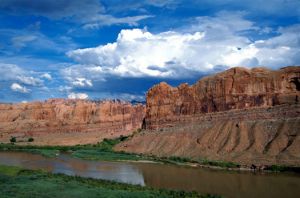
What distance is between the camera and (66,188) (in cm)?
3681

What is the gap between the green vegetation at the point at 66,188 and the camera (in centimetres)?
3344

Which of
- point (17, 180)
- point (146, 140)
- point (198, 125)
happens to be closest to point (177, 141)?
point (198, 125)

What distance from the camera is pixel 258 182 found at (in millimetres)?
42344

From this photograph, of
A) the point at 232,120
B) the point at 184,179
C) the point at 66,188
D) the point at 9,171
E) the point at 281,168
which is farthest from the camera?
the point at 232,120

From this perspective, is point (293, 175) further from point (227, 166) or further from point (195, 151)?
point (195, 151)

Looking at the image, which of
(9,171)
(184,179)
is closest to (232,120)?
(184,179)

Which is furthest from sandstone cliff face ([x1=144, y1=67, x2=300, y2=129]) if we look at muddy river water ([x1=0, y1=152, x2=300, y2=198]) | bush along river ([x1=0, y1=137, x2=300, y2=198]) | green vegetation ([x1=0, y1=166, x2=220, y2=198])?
green vegetation ([x1=0, y1=166, x2=220, y2=198])

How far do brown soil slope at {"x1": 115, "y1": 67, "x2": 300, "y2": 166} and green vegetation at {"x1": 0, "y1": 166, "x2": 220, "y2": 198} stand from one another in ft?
75.7

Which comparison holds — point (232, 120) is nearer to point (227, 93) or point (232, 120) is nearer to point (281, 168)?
point (227, 93)

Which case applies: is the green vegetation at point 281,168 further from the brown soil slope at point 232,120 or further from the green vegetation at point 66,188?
the green vegetation at point 66,188

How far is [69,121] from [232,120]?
73.9 meters

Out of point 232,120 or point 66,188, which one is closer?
point 66,188

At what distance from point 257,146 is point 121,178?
899 inches

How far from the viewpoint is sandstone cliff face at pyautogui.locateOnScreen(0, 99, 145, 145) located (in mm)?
125938
